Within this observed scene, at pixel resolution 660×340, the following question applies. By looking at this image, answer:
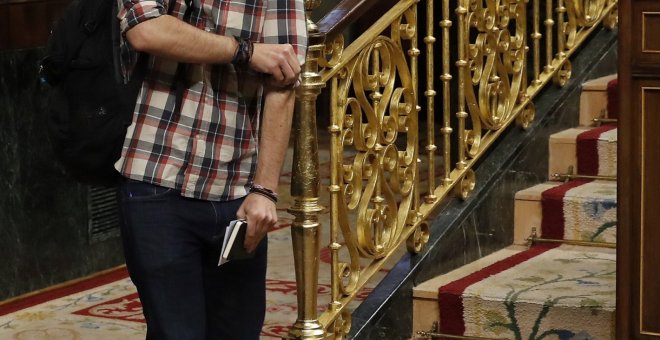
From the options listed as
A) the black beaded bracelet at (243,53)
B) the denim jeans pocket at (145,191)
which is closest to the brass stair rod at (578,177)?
the black beaded bracelet at (243,53)

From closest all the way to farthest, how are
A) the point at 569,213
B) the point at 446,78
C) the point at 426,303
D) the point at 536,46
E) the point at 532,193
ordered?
1. the point at 426,303
2. the point at 446,78
3. the point at 569,213
4. the point at 532,193
5. the point at 536,46

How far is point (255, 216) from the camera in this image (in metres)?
2.75

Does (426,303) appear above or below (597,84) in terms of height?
below

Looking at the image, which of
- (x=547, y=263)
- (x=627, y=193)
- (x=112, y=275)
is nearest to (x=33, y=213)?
(x=112, y=275)

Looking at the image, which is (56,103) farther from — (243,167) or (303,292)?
(303,292)

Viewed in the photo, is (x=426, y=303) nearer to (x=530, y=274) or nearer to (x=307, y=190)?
(x=530, y=274)

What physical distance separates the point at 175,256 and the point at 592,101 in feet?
9.40

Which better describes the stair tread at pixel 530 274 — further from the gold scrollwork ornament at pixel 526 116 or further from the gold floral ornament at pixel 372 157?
the gold scrollwork ornament at pixel 526 116

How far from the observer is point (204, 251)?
2822 mm

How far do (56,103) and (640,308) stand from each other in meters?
1.76

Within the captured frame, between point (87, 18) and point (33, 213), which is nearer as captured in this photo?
point (87, 18)

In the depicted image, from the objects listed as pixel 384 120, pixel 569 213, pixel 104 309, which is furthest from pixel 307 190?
pixel 104 309

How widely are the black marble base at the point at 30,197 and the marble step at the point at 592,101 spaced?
2.30 meters

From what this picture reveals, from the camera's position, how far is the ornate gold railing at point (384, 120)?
3580 millimetres
